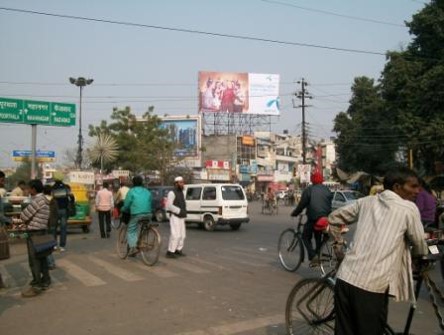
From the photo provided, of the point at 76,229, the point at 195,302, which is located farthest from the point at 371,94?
the point at 195,302

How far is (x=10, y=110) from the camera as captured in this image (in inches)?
736

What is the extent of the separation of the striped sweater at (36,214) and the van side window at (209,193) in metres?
12.5

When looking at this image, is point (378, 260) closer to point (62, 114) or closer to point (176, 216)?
point (176, 216)

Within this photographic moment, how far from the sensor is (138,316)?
22.4 feet

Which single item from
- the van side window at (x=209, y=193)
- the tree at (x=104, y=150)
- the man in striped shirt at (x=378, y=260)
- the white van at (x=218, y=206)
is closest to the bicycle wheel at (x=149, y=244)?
the man in striped shirt at (x=378, y=260)

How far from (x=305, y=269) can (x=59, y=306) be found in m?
5.00

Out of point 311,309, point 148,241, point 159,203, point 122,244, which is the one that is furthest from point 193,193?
point 311,309

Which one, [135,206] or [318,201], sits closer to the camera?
[318,201]

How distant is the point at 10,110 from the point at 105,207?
510 centimetres

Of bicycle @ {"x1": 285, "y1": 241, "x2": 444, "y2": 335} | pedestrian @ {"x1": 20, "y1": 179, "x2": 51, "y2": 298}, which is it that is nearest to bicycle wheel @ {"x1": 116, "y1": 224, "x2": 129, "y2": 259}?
pedestrian @ {"x1": 20, "y1": 179, "x2": 51, "y2": 298}

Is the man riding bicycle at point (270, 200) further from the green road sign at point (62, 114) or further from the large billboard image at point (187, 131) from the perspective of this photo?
the large billboard image at point (187, 131)

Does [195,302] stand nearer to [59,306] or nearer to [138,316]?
[138,316]

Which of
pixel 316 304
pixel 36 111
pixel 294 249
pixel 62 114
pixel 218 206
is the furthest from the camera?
pixel 218 206

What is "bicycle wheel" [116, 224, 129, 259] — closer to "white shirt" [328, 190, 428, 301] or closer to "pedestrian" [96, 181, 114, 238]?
"pedestrian" [96, 181, 114, 238]
